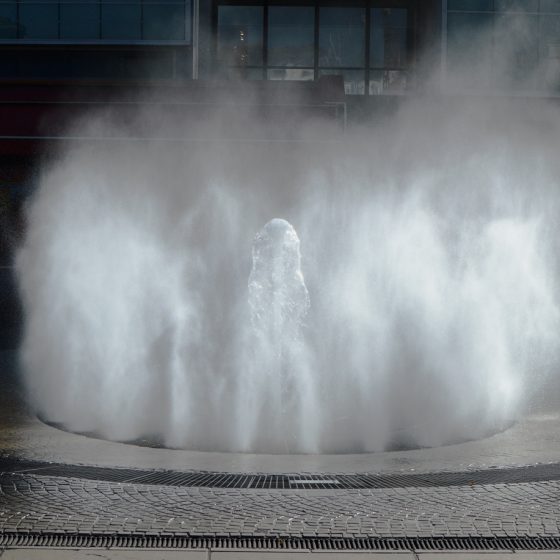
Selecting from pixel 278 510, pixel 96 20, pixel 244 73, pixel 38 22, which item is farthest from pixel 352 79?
pixel 278 510

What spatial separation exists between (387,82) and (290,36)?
114 inches

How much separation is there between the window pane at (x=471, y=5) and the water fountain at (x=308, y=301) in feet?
22.3

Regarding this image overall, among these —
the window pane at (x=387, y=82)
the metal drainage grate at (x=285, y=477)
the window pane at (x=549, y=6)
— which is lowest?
the metal drainage grate at (x=285, y=477)

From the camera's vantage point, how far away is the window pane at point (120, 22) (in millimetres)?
27188

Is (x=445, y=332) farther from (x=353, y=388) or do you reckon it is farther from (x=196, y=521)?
(x=196, y=521)

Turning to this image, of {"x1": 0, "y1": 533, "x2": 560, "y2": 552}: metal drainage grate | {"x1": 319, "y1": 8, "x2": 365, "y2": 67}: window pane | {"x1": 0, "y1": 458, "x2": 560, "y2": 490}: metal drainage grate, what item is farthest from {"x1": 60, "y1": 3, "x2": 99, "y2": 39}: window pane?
{"x1": 0, "y1": 533, "x2": 560, "y2": 552}: metal drainage grate

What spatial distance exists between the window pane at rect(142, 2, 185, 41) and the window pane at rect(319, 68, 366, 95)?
3912 mm

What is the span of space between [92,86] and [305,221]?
10.4 metres

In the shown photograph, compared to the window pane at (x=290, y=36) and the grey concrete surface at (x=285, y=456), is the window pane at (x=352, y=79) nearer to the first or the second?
the window pane at (x=290, y=36)

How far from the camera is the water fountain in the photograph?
32.7 ft

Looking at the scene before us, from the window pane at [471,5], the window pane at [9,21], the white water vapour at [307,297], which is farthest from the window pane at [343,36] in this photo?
the window pane at [9,21]

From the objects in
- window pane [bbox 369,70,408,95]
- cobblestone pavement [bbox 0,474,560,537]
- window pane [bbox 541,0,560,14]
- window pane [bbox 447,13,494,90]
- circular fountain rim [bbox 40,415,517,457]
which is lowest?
circular fountain rim [bbox 40,415,517,457]

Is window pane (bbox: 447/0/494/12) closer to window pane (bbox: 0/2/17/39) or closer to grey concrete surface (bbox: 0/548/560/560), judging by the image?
window pane (bbox: 0/2/17/39)

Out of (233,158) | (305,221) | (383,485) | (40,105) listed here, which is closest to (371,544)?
(383,485)
